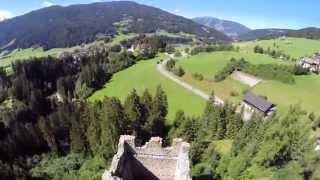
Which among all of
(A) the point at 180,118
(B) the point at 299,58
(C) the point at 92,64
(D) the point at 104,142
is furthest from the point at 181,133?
(B) the point at 299,58

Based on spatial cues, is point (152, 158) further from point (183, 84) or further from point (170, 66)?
point (170, 66)

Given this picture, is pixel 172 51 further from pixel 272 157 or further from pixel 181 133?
pixel 272 157

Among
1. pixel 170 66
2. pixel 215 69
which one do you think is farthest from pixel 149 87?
pixel 215 69

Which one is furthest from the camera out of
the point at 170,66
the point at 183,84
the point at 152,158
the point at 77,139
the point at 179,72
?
the point at 170,66

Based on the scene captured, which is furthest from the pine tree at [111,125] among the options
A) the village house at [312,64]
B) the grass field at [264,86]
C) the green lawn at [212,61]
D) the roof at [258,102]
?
the village house at [312,64]

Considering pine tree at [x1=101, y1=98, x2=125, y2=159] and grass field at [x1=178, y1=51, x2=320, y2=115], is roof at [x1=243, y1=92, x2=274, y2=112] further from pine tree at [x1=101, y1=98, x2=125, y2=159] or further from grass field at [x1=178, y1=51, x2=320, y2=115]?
pine tree at [x1=101, y1=98, x2=125, y2=159]

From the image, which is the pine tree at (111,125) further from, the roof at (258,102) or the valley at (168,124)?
→ the roof at (258,102)
